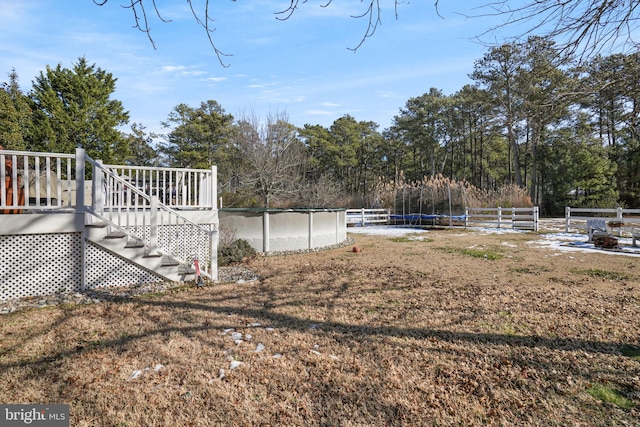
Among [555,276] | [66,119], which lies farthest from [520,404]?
[66,119]

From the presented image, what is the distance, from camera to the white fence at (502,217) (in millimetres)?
15748

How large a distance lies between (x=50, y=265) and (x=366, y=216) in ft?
53.9

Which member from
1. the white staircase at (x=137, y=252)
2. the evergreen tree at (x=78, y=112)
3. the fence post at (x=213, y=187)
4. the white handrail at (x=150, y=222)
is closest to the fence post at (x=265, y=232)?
the fence post at (x=213, y=187)

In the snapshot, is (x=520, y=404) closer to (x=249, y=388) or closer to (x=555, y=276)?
(x=249, y=388)

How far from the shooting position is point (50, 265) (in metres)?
5.17

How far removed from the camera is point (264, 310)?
4582 millimetres

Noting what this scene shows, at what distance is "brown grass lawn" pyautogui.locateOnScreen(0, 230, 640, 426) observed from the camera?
237cm

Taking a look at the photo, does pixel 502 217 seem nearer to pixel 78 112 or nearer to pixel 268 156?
pixel 268 156

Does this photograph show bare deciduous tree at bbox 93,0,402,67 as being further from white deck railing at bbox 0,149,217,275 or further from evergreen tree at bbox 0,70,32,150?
evergreen tree at bbox 0,70,32,150

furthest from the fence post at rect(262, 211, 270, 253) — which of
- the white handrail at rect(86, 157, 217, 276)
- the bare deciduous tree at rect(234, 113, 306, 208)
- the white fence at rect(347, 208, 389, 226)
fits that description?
the white fence at rect(347, 208, 389, 226)

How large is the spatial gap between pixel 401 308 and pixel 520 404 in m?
2.21

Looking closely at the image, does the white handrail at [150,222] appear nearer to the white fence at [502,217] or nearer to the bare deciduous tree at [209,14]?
the bare deciduous tree at [209,14]

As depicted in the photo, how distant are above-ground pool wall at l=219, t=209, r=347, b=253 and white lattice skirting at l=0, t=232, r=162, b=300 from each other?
11.9 feet

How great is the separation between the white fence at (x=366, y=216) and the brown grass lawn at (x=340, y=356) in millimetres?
13847
